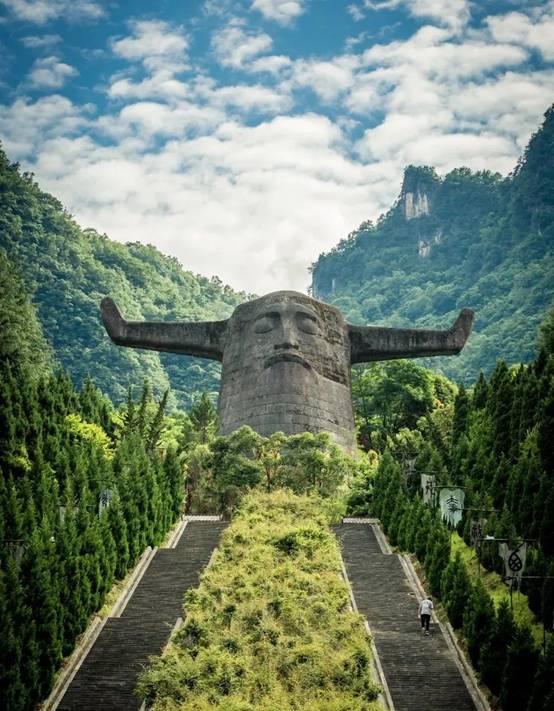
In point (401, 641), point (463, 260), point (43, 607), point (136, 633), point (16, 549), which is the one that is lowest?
point (401, 641)

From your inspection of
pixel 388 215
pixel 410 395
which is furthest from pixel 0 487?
pixel 388 215

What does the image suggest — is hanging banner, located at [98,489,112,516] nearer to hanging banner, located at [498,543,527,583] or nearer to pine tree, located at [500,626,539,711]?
hanging banner, located at [498,543,527,583]

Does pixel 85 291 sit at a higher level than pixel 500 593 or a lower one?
higher

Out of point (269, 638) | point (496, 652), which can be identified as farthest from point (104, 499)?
point (496, 652)

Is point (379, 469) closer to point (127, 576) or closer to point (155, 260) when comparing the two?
point (127, 576)

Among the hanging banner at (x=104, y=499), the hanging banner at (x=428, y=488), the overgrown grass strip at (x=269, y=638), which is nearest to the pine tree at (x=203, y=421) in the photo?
the hanging banner at (x=428, y=488)

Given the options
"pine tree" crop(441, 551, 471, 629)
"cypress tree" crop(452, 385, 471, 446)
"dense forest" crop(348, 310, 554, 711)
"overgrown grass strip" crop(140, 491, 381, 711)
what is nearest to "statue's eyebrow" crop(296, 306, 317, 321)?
"dense forest" crop(348, 310, 554, 711)

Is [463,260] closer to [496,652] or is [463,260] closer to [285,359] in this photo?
[285,359]
